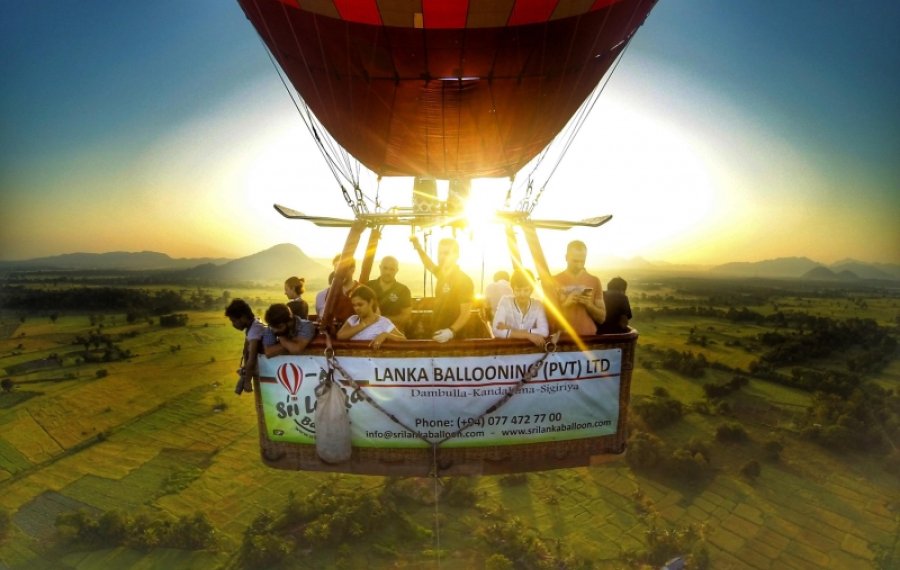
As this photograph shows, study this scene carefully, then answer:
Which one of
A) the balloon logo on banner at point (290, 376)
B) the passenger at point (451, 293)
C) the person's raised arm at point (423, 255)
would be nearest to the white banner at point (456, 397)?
the balloon logo on banner at point (290, 376)

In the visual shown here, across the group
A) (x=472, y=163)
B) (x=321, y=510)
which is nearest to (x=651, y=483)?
(x=321, y=510)

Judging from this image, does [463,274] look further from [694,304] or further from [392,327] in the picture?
[694,304]

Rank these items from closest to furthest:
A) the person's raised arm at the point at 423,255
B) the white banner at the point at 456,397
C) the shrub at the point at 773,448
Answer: the white banner at the point at 456,397, the person's raised arm at the point at 423,255, the shrub at the point at 773,448

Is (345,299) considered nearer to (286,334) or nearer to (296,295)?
(296,295)

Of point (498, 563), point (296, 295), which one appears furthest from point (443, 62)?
point (498, 563)

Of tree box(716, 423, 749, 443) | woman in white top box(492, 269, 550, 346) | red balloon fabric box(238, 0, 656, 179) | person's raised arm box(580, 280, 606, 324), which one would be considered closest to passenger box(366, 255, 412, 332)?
woman in white top box(492, 269, 550, 346)

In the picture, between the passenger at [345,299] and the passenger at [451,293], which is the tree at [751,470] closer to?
the passenger at [451,293]
